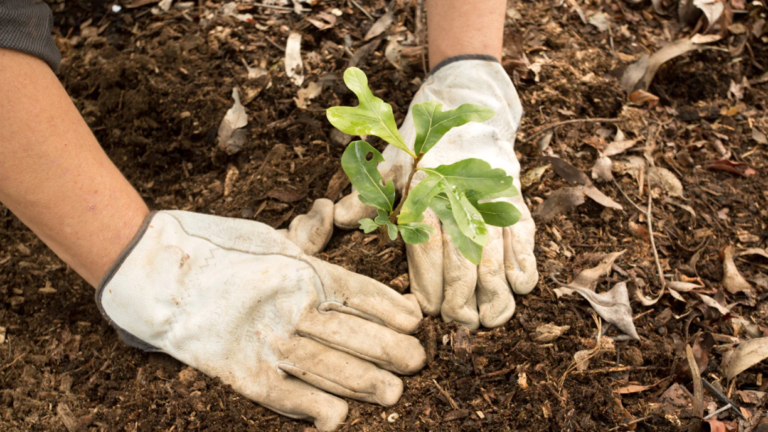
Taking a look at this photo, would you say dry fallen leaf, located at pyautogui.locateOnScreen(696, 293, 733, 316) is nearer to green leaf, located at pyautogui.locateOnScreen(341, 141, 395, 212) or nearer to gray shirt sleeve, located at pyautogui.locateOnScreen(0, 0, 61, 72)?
green leaf, located at pyautogui.locateOnScreen(341, 141, 395, 212)

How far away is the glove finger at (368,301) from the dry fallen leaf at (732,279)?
1.38 m

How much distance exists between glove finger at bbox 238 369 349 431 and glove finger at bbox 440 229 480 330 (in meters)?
0.55

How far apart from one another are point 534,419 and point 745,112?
2.27 metres

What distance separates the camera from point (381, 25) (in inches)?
121

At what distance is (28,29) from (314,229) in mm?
1246

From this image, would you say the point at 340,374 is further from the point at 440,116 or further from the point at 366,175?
the point at 440,116

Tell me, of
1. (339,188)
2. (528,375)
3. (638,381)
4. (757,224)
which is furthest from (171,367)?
(757,224)

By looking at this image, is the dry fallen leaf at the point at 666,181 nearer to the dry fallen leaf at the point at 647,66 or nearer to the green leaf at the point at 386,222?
the dry fallen leaf at the point at 647,66

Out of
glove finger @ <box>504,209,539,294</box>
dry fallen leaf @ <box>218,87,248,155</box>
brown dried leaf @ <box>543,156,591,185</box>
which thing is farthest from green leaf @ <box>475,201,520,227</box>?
dry fallen leaf @ <box>218,87,248,155</box>

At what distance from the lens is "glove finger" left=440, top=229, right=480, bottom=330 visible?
2.02 meters

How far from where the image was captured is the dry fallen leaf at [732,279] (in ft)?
7.30

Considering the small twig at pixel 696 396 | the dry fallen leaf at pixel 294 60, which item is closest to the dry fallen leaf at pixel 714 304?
the small twig at pixel 696 396

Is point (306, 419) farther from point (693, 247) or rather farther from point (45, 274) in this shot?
point (693, 247)

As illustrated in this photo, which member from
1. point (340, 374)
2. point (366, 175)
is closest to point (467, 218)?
point (366, 175)
